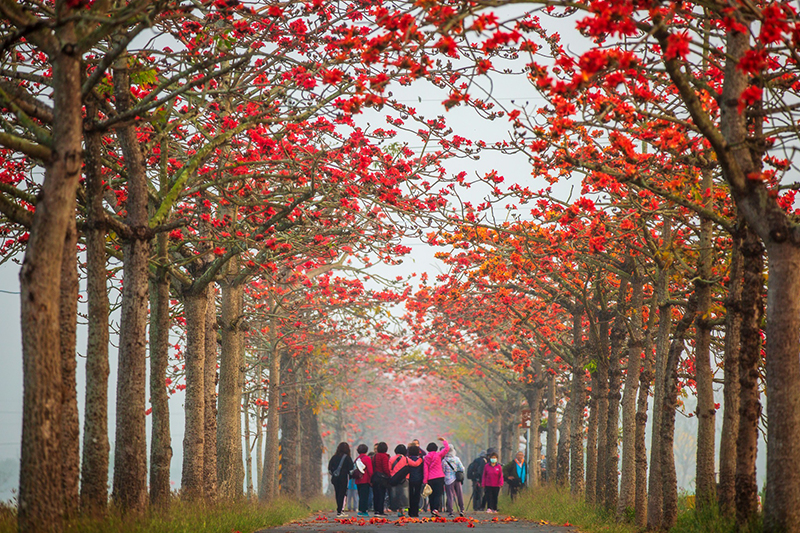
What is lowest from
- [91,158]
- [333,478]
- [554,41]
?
[333,478]

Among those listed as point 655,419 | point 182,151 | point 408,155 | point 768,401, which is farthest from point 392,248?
point 768,401

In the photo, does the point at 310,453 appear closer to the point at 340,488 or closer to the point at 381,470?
the point at 340,488

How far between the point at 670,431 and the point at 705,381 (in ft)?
2.98

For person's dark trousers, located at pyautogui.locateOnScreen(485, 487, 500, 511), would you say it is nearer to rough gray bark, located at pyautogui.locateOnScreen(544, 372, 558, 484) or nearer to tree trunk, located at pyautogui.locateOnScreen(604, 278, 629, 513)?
rough gray bark, located at pyautogui.locateOnScreen(544, 372, 558, 484)

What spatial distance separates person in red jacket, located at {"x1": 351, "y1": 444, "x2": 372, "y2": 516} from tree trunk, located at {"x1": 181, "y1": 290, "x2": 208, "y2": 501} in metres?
5.39

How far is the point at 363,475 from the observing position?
17.3 metres

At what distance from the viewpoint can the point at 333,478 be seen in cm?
1733

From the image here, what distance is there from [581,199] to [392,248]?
4.75 m

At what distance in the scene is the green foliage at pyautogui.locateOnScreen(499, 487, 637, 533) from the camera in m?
12.1

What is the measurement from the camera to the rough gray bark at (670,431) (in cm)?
1027

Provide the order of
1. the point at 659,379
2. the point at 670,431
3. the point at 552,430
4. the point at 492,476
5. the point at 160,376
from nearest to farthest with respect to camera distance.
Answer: the point at 670,431
the point at 160,376
the point at 659,379
the point at 492,476
the point at 552,430

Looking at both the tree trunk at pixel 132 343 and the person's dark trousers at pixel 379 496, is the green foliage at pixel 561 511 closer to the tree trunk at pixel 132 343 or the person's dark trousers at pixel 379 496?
the person's dark trousers at pixel 379 496

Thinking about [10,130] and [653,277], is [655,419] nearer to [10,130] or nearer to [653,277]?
[653,277]

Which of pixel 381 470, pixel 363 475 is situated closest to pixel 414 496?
pixel 381 470
